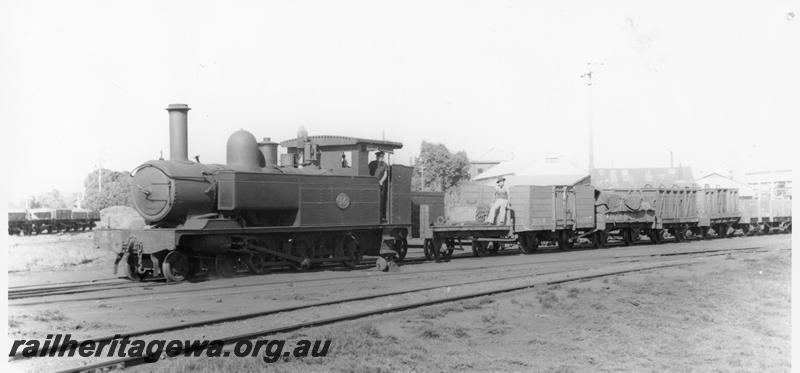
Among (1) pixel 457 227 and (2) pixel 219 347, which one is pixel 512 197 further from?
(2) pixel 219 347

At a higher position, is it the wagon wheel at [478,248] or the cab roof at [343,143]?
the cab roof at [343,143]

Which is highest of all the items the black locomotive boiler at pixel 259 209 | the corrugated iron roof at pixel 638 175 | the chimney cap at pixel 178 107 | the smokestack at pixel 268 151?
the corrugated iron roof at pixel 638 175

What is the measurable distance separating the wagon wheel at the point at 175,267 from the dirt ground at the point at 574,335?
4895 millimetres

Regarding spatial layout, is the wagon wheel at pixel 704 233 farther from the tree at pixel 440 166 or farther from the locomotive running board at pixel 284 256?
the tree at pixel 440 166

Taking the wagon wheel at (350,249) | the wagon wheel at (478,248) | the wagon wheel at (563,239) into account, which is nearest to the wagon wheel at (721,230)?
the wagon wheel at (563,239)

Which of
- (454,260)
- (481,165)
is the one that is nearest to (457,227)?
(454,260)

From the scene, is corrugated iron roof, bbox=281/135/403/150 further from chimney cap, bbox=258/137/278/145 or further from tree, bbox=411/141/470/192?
tree, bbox=411/141/470/192

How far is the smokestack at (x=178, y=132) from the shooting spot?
12.7m

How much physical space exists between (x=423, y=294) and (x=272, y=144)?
5.02 meters

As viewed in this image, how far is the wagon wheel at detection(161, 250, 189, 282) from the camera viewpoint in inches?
474

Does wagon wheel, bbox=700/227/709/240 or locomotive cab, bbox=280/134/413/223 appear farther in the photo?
wagon wheel, bbox=700/227/709/240

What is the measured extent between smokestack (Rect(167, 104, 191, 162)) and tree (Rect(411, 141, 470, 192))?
56416mm

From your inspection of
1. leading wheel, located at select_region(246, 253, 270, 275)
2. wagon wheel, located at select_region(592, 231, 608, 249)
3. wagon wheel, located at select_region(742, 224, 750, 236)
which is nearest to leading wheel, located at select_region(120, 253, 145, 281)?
leading wheel, located at select_region(246, 253, 270, 275)

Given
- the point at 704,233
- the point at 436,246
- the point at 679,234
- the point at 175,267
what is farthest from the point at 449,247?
the point at 704,233
